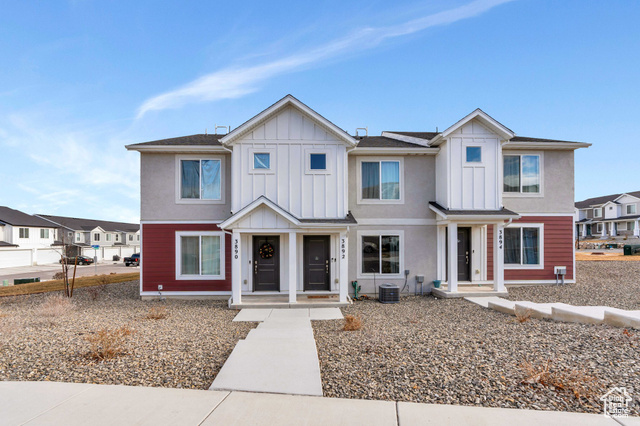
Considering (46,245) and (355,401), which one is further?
(46,245)

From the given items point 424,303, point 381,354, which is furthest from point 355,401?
point 424,303

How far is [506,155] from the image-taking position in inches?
523

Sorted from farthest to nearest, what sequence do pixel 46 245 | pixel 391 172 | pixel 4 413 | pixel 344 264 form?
pixel 46 245, pixel 391 172, pixel 344 264, pixel 4 413

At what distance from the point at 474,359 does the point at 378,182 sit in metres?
7.97

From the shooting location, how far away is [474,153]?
1218 centimetres

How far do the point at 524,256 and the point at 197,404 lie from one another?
43.8 feet

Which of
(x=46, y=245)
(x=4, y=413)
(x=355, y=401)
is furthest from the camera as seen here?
(x=46, y=245)

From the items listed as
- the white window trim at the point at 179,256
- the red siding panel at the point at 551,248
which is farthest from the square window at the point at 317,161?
the red siding panel at the point at 551,248

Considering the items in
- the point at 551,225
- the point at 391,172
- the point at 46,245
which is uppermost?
the point at 391,172

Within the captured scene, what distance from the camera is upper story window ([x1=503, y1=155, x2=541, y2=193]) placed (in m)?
13.4

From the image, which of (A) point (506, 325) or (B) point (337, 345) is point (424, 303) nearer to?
(A) point (506, 325)

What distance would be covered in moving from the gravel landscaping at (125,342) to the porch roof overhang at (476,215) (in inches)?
289

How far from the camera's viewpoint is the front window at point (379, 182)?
12.8m

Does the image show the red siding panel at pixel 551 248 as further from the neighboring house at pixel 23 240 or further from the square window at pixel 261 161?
the neighboring house at pixel 23 240
